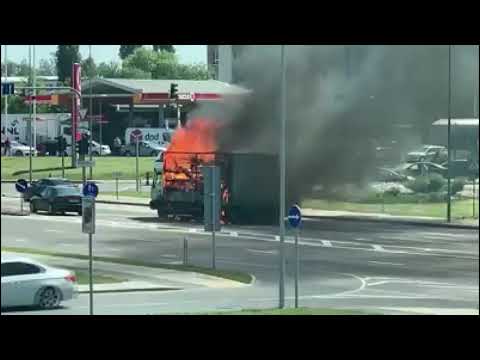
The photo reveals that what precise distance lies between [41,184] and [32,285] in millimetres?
13766

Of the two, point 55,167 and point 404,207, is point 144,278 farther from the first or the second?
point 404,207

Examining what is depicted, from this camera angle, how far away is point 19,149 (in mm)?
23812

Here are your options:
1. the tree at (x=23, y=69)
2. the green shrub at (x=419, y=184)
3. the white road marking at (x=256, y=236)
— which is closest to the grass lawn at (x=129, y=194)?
the white road marking at (x=256, y=236)

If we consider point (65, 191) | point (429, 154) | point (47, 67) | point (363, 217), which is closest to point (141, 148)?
point (65, 191)

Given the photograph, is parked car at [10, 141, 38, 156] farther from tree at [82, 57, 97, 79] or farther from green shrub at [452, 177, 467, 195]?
green shrub at [452, 177, 467, 195]

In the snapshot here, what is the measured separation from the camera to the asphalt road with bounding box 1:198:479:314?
25.2 metres

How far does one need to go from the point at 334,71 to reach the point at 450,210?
6843 millimetres

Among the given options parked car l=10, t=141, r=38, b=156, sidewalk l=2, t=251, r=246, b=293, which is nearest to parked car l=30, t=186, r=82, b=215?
sidewalk l=2, t=251, r=246, b=293

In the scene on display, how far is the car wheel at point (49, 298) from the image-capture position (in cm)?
1923

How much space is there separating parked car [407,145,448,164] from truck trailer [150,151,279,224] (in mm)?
6082

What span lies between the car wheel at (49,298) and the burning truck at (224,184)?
745 inches

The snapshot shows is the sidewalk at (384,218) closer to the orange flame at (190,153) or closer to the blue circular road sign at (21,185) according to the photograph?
the orange flame at (190,153)
